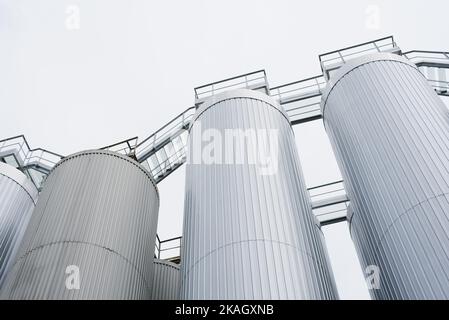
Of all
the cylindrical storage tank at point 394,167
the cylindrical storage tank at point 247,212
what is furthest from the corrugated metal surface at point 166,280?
the cylindrical storage tank at point 394,167

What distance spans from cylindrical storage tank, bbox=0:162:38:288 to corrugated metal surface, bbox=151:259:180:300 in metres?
4.88

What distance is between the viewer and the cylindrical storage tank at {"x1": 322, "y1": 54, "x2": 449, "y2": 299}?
10.0 m

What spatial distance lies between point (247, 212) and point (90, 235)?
4.01 meters

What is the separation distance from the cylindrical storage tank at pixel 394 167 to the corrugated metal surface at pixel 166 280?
7.00 metres

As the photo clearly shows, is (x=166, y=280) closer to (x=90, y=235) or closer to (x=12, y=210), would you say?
(x=12, y=210)

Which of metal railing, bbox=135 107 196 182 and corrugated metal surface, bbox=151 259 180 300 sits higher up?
metal railing, bbox=135 107 196 182

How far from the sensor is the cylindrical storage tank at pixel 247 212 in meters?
9.68

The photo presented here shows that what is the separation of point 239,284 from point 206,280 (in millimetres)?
909

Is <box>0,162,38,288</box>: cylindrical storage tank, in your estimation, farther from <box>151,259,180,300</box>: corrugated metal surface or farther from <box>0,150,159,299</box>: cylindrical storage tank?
<box>151,259,180,300</box>: corrugated metal surface

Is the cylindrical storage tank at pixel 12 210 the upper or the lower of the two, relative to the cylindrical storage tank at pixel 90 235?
upper

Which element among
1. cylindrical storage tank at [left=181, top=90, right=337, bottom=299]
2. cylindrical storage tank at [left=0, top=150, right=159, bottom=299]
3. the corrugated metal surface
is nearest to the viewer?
cylindrical storage tank at [left=181, top=90, right=337, bottom=299]

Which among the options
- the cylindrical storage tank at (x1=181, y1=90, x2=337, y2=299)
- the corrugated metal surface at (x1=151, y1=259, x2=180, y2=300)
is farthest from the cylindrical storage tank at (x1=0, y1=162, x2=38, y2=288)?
the cylindrical storage tank at (x1=181, y1=90, x2=337, y2=299)

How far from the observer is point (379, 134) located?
12570mm

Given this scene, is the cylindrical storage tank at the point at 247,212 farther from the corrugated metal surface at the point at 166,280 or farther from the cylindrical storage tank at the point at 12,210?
the cylindrical storage tank at the point at 12,210
